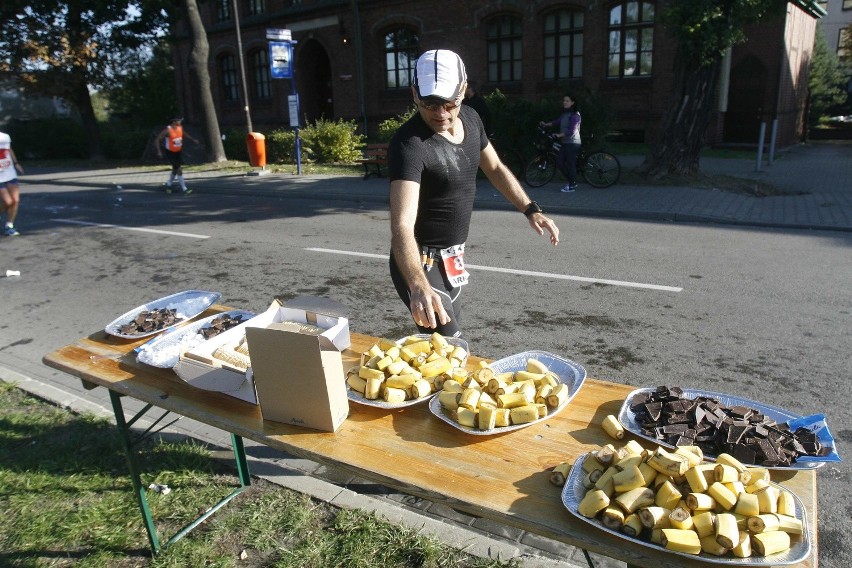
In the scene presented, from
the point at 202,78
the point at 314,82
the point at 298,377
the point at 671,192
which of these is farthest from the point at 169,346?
the point at 314,82

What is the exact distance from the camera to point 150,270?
845cm

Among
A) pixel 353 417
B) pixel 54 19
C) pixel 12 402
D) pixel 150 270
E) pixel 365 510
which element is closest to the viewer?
pixel 353 417

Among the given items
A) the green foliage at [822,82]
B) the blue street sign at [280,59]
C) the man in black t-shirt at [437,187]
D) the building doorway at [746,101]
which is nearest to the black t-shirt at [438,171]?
the man in black t-shirt at [437,187]

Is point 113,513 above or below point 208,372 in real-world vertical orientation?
below

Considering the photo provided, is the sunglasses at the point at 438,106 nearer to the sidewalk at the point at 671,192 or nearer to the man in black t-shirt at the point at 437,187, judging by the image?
the man in black t-shirt at the point at 437,187

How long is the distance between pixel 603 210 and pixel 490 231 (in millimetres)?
2657

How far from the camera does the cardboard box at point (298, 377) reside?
216 cm

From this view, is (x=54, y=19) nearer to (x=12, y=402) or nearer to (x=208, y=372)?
(x=12, y=402)

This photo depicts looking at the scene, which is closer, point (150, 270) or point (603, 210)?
point (150, 270)

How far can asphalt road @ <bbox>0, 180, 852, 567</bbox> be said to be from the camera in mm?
4855

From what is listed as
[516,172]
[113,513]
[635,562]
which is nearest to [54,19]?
[516,172]

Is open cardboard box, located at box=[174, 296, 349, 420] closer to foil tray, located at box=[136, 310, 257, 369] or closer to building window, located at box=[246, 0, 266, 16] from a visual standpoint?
foil tray, located at box=[136, 310, 257, 369]

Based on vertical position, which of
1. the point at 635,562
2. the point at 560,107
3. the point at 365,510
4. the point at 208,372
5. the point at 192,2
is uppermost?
the point at 192,2

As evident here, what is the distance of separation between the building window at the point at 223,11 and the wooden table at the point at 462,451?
3342 centimetres
